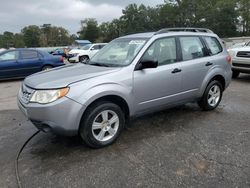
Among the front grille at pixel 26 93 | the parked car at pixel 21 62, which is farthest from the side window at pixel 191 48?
the parked car at pixel 21 62

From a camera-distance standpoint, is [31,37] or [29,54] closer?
[29,54]

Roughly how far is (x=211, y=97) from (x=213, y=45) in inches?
43.2

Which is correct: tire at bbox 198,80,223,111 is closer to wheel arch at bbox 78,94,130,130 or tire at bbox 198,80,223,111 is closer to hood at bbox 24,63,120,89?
wheel arch at bbox 78,94,130,130

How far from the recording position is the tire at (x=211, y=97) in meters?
5.35

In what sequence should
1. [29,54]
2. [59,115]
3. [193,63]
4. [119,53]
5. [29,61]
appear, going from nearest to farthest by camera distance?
[59,115]
[119,53]
[193,63]
[29,61]
[29,54]

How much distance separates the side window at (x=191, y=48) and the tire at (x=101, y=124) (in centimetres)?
178

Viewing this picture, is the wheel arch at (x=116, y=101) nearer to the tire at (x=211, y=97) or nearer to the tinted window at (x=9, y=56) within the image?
the tire at (x=211, y=97)

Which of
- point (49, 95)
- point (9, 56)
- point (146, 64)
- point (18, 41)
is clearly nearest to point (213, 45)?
point (146, 64)

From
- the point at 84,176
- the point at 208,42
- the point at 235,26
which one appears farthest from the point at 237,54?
the point at 235,26

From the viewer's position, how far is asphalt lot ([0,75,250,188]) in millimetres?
3051

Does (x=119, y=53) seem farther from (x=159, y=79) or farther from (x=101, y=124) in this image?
(x=101, y=124)

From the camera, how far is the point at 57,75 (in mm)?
3938

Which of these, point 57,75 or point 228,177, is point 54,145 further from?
point 228,177

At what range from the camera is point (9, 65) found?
10688 mm
